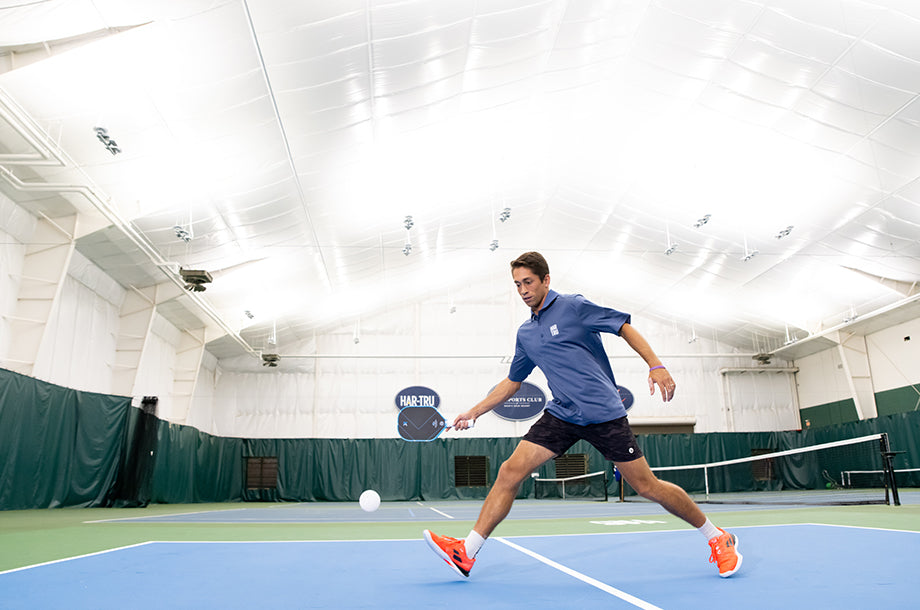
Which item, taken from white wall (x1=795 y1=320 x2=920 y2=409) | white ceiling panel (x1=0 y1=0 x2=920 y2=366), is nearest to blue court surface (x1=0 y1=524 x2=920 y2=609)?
white ceiling panel (x1=0 y1=0 x2=920 y2=366)

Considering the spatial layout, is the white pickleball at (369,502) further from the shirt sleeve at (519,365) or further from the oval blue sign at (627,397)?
the oval blue sign at (627,397)

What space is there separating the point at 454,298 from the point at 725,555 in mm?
22688

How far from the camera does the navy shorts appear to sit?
3119 millimetres

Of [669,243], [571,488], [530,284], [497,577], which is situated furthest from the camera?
[571,488]

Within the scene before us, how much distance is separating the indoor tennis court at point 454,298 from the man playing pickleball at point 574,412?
2 cm

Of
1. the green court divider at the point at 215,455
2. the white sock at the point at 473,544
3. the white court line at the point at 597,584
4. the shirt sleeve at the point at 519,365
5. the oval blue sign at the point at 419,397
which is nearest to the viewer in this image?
the white court line at the point at 597,584

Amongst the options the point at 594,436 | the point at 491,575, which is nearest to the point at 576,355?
the point at 594,436

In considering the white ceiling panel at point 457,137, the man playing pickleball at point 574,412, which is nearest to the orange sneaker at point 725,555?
the man playing pickleball at point 574,412

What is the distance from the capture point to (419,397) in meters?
24.4

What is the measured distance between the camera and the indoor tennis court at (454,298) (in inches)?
130

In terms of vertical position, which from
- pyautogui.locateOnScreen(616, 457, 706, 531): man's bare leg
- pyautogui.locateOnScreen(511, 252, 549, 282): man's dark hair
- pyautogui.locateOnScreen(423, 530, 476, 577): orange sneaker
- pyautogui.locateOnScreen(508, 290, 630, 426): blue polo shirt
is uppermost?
pyautogui.locateOnScreen(511, 252, 549, 282): man's dark hair

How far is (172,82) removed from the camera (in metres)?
9.43

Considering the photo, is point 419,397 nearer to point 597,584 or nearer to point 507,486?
point 507,486

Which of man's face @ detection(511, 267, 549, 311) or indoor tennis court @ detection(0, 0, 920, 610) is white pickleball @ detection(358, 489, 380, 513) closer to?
indoor tennis court @ detection(0, 0, 920, 610)
